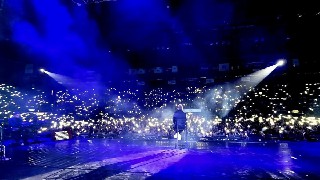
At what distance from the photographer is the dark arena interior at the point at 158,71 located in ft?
49.3

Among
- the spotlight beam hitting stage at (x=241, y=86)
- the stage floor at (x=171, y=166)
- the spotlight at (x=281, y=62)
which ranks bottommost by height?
the stage floor at (x=171, y=166)

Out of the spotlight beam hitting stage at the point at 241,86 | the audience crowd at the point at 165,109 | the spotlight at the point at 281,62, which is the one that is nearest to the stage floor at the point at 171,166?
the audience crowd at the point at 165,109

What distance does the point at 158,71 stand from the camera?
2038 cm

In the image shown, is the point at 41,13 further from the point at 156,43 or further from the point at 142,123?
the point at 142,123

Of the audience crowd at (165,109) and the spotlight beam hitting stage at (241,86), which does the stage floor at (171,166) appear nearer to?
the audience crowd at (165,109)

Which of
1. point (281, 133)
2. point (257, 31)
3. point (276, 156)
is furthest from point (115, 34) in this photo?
point (276, 156)

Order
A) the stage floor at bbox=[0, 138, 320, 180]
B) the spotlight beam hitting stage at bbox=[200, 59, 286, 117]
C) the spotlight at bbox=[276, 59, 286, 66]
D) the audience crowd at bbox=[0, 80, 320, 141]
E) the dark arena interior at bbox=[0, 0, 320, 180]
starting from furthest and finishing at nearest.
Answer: the spotlight at bbox=[276, 59, 286, 66], the spotlight beam hitting stage at bbox=[200, 59, 286, 117], the audience crowd at bbox=[0, 80, 320, 141], the dark arena interior at bbox=[0, 0, 320, 180], the stage floor at bbox=[0, 138, 320, 180]

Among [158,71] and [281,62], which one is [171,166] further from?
[281,62]

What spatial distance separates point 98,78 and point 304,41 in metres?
14.9

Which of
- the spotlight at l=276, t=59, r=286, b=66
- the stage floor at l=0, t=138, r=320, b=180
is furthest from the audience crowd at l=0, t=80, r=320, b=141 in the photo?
the stage floor at l=0, t=138, r=320, b=180

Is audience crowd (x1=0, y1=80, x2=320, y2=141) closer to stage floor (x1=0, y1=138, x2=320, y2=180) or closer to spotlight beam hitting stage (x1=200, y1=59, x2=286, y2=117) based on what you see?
spotlight beam hitting stage (x1=200, y1=59, x2=286, y2=117)

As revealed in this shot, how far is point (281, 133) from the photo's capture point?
49.6ft

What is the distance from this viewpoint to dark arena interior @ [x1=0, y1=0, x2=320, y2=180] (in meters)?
15.0

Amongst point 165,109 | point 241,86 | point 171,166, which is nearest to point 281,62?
point 241,86
